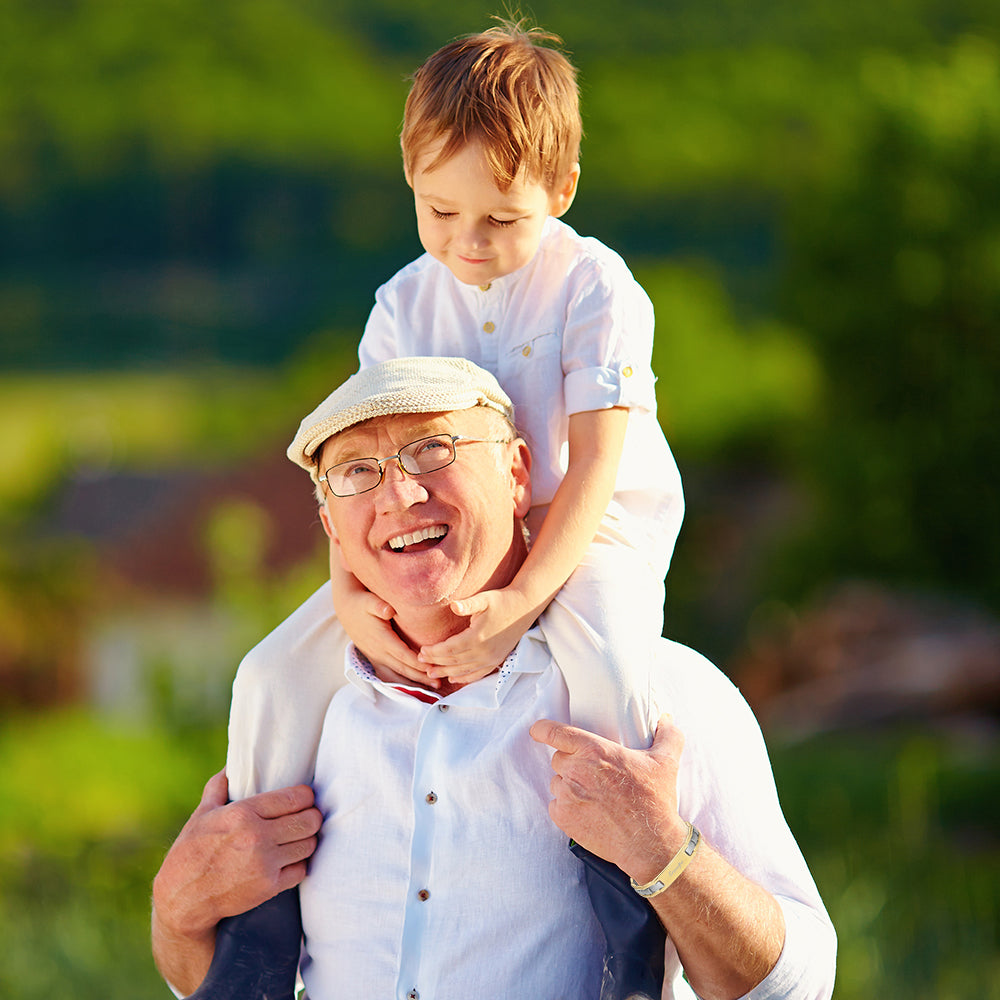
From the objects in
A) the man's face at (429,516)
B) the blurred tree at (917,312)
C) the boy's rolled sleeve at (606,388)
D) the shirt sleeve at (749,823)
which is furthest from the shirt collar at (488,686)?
the blurred tree at (917,312)

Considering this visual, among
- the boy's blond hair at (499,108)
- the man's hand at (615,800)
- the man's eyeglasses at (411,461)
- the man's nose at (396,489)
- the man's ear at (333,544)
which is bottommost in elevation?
the man's hand at (615,800)

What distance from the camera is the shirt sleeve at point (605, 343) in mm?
1733

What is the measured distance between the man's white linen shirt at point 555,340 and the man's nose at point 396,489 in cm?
23

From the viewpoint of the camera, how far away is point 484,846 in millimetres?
1689

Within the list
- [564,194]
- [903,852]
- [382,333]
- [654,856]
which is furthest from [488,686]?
[903,852]

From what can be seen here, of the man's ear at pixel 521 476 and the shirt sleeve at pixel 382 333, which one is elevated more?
the shirt sleeve at pixel 382 333

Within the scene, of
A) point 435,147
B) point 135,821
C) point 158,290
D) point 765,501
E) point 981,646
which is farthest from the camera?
point 158,290

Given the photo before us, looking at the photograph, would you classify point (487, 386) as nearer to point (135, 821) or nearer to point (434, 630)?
point (434, 630)

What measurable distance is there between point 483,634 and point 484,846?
282 mm

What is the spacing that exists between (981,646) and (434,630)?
594 cm

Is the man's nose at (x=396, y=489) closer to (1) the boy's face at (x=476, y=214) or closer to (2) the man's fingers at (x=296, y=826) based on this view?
(1) the boy's face at (x=476, y=214)

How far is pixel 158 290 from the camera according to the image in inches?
423

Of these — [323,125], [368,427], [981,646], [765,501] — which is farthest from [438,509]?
[323,125]

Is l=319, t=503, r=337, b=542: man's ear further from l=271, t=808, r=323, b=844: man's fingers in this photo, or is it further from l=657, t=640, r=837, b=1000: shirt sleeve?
l=657, t=640, r=837, b=1000: shirt sleeve
